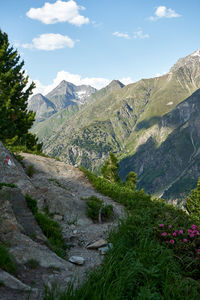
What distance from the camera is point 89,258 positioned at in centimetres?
691

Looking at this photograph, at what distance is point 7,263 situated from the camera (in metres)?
4.60

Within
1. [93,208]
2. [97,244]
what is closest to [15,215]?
[97,244]

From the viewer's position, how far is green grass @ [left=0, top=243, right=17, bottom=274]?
451cm

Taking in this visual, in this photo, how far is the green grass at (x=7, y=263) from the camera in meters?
4.51

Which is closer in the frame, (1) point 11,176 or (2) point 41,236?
(2) point 41,236

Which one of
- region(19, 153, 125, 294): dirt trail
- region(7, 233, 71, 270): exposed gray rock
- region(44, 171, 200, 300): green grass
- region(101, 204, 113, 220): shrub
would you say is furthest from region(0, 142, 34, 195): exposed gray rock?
region(44, 171, 200, 300): green grass

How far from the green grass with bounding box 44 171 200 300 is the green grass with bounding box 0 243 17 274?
0.87 metres

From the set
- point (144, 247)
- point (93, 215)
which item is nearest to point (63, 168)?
point (93, 215)

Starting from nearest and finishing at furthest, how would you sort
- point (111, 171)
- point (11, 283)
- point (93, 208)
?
point (11, 283)
point (93, 208)
point (111, 171)

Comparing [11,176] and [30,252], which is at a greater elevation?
[11,176]

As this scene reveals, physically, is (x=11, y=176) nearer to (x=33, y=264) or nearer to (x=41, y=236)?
(x=41, y=236)

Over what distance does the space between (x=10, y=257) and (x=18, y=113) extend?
29.9m

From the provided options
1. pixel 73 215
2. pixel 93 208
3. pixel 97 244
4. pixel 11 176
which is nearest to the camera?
pixel 97 244

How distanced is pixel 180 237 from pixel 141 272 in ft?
7.91
